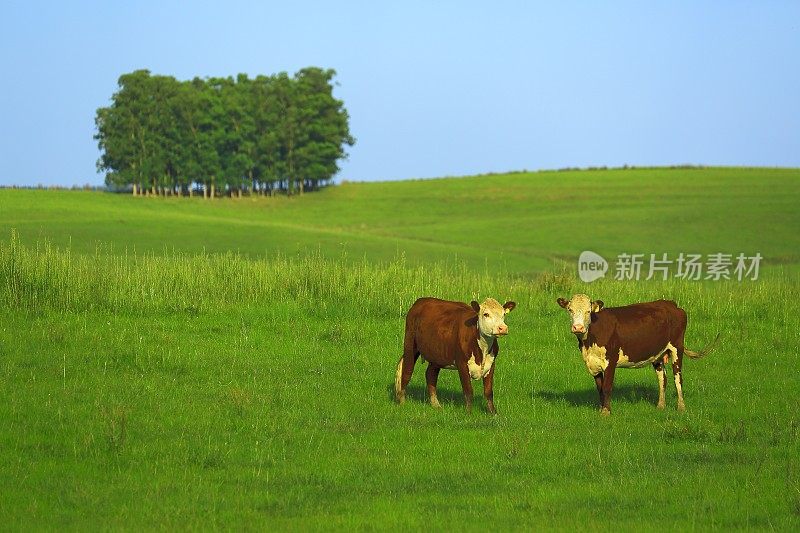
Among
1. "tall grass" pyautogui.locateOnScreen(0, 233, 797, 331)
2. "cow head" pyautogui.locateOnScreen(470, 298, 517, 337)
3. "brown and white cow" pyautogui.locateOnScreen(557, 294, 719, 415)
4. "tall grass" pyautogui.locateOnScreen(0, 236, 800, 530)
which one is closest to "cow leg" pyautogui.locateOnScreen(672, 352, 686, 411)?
"brown and white cow" pyautogui.locateOnScreen(557, 294, 719, 415)

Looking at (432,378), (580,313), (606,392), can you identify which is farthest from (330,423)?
(606,392)

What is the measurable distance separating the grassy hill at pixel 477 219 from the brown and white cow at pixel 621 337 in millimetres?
16095

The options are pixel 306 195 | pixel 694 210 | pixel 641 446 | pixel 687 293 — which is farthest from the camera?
pixel 306 195

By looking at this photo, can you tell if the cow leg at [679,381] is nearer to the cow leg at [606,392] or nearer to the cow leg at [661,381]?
the cow leg at [661,381]

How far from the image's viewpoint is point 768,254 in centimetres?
5716

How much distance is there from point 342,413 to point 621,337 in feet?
12.6

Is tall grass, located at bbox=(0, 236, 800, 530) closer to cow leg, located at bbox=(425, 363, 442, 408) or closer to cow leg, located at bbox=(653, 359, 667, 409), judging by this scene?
cow leg, located at bbox=(653, 359, 667, 409)

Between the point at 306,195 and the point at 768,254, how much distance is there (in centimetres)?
5889

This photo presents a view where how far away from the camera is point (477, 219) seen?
82.3 metres

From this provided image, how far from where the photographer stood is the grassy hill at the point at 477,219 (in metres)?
55.6

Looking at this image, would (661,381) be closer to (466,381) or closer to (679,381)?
(679,381)

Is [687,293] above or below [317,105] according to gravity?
below

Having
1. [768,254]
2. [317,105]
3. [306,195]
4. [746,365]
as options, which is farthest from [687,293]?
[317,105]

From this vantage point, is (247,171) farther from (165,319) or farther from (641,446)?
(641,446)
